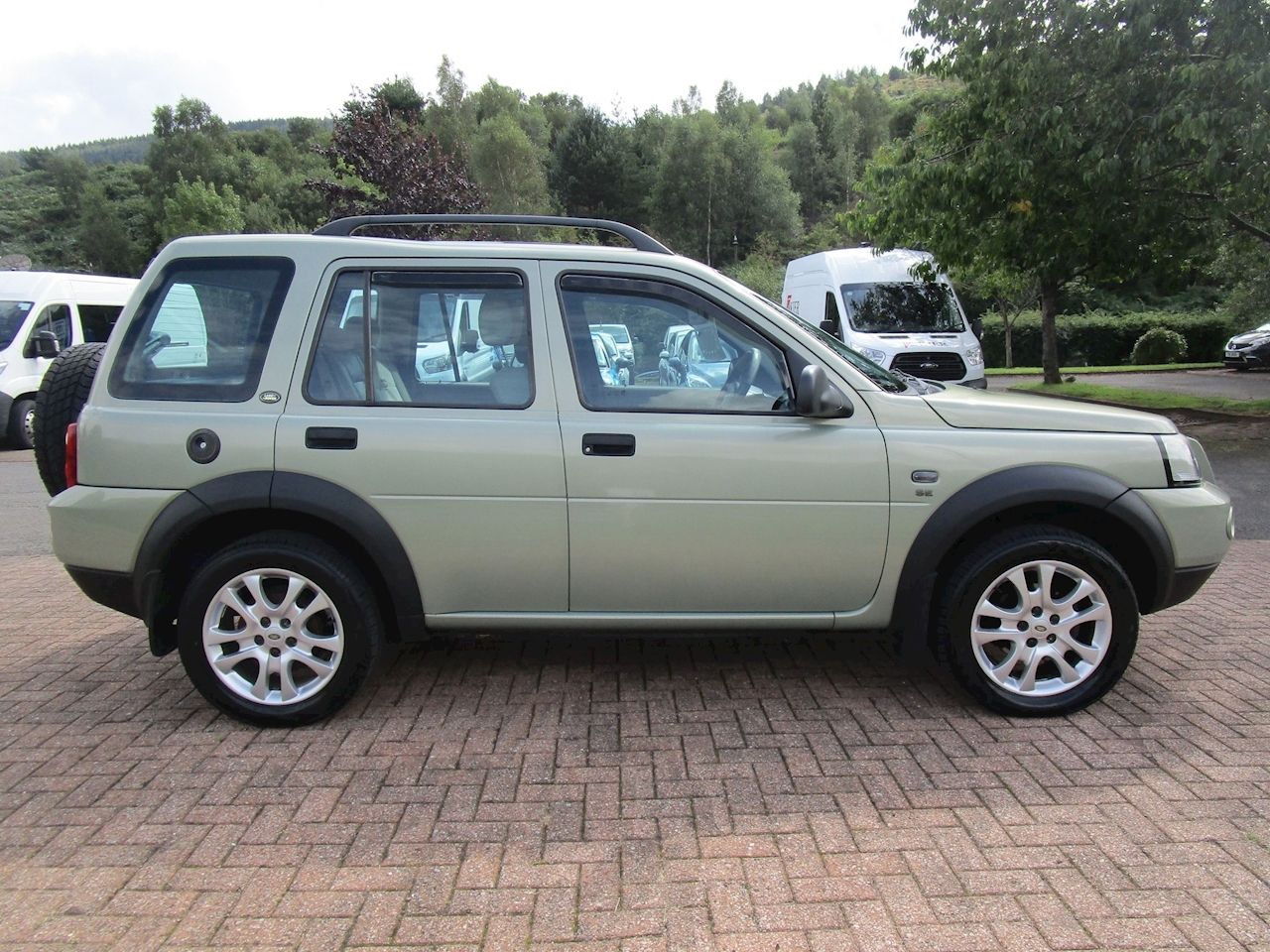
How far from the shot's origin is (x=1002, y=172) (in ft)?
38.2

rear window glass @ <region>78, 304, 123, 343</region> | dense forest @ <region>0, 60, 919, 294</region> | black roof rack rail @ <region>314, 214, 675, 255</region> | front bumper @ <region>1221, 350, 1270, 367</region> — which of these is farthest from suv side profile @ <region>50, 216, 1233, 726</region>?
front bumper @ <region>1221, 350, 1270, 367</region>

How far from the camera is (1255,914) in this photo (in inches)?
96.0

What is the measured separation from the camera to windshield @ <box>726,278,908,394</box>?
3.70 m

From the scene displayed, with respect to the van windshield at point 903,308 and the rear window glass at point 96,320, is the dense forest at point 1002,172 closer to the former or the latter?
the van windshield at point 903,308

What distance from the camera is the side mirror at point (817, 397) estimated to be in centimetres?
340

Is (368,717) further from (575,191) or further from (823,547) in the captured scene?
(575,191)

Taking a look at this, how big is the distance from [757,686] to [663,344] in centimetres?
160

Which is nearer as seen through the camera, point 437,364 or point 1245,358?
point 437,364

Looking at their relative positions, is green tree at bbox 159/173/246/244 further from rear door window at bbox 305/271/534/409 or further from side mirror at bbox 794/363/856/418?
side mirror at bbox 794/363/856/418

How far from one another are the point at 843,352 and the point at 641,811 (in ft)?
6.78

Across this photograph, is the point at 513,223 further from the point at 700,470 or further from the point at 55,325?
the point at 55,325

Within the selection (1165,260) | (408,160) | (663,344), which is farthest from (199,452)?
(408,160)

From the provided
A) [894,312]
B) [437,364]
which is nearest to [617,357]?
[437,364]

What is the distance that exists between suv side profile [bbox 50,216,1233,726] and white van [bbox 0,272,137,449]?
10.7 m
